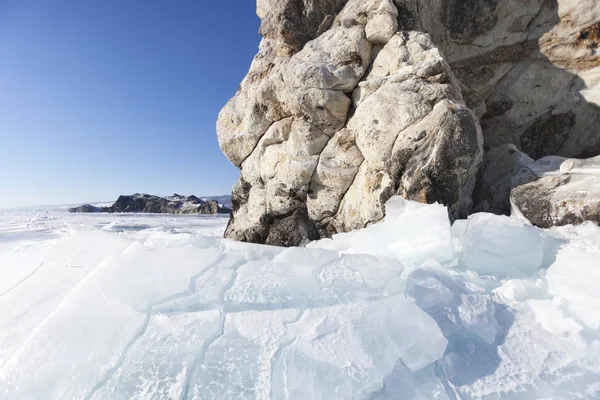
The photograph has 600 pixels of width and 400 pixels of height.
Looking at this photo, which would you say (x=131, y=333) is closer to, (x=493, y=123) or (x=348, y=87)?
(x=348, y=87)

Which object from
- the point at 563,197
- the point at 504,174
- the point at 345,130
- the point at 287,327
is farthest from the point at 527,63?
the point at 287,327

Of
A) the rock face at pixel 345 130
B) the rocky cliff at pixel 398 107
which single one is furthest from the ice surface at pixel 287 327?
the rocky cliff at pixel 398 107

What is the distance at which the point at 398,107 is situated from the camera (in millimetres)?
6953

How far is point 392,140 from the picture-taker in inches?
272

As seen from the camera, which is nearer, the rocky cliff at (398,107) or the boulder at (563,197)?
the boulder at (563,197)

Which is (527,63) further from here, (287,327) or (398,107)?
(287,327)

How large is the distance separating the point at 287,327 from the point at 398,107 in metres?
5.91

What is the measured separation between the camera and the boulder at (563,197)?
199 inches

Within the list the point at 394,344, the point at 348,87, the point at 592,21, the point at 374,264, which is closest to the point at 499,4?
the point at 592,21

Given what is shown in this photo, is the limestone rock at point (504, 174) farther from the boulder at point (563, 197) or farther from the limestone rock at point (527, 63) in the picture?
the limestone rock at point (527, 63)

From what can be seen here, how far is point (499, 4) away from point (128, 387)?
13790mm

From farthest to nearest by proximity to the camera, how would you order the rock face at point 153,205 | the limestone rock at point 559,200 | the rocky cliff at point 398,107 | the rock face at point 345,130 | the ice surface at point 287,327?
the rock face at point 153,205 < the rocky cliff at point 398,107 < the rock face at point 345,130 < the limestone rock at point 559,200 < the ice surface at point 287,327

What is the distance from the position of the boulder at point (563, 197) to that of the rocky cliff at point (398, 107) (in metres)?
0.76

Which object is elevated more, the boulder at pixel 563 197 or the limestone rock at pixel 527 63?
the limestone rock at pixel 527 63
